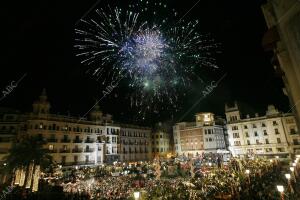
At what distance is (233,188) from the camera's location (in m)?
19.5

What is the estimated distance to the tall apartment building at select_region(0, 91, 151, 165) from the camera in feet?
141

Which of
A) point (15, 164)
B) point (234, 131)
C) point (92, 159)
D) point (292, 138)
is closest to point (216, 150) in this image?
point (234, 131)

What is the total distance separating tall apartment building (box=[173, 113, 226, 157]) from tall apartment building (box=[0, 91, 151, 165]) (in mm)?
15128

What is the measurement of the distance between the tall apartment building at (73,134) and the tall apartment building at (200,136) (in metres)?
15.1

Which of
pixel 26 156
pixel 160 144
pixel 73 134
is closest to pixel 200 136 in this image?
pixel 160 144

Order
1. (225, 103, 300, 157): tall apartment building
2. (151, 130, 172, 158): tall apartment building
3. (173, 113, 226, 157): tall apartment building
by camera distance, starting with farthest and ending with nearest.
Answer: (151, 130, 172, 158): tall apartment building < (173, 113, 226, 157): tall apartment building < (225, 103, 300, 157): tall apartment building

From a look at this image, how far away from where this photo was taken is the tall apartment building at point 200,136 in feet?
216

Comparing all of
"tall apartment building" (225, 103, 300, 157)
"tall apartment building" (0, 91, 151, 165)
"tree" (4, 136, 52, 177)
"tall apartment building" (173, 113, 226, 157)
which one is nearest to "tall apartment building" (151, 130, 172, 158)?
"tall apartment building" (173, 113, 226, 157)

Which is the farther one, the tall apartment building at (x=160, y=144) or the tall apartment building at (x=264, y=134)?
the tall apartment building at (x=160, y=144)

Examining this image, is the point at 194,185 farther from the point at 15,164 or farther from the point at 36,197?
the point at 15,164

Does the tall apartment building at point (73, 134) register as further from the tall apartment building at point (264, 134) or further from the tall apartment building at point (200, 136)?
the tall apartment building at point (264, 134)

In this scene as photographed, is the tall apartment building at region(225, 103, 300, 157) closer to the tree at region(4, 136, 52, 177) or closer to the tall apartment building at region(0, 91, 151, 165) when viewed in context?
the tall apartment building at region(0, 91, 151, 165)

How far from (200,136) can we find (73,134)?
38.0 metres

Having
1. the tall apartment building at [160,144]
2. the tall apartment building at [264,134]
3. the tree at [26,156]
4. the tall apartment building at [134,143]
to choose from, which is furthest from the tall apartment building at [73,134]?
the tall apartment building at [264,134]
